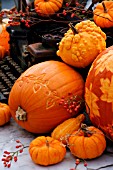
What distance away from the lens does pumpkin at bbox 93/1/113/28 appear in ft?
13.4

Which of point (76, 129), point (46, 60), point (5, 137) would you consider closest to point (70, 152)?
point (76, 129)

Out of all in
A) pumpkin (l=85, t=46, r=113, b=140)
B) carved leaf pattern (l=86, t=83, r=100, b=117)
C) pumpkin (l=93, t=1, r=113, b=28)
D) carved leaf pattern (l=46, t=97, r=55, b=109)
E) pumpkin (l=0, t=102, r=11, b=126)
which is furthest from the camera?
pumpkin (l=93, t=1, r=113, b=28)

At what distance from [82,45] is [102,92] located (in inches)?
20.2

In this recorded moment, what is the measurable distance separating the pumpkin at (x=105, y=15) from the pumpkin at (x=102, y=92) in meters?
0.76

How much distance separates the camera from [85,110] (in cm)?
378

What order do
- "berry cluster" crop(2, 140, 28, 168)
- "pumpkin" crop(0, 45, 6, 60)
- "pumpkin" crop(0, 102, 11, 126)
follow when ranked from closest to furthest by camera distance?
"berry cluster" crop(2, 140, 28, 168)
"pumpkin" crop(0, 102, 11, 126)
"pumpkin" crop(0, 45, 6, 60)

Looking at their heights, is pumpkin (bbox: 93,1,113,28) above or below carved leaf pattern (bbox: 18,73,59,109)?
above

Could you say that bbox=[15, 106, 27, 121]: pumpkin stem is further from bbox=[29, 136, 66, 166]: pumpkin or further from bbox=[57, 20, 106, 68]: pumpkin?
bbox=[57, 20, 106, 68]: pumpkin

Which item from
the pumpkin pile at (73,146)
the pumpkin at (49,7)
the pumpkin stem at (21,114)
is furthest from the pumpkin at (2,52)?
the pumpkin pile at (73,146)

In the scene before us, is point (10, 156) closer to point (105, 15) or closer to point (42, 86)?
point (42, 86)

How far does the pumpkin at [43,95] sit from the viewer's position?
3.46 m

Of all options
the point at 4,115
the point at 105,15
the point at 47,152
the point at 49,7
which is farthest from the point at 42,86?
the point at 49,7

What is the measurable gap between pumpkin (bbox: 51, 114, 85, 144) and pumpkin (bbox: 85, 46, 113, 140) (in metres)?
0.12

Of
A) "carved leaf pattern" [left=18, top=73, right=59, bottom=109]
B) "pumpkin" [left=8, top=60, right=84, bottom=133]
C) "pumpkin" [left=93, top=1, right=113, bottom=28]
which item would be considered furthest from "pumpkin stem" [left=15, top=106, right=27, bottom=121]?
"pumpkin" [left=93, top=1, right=113, bottom=28]
